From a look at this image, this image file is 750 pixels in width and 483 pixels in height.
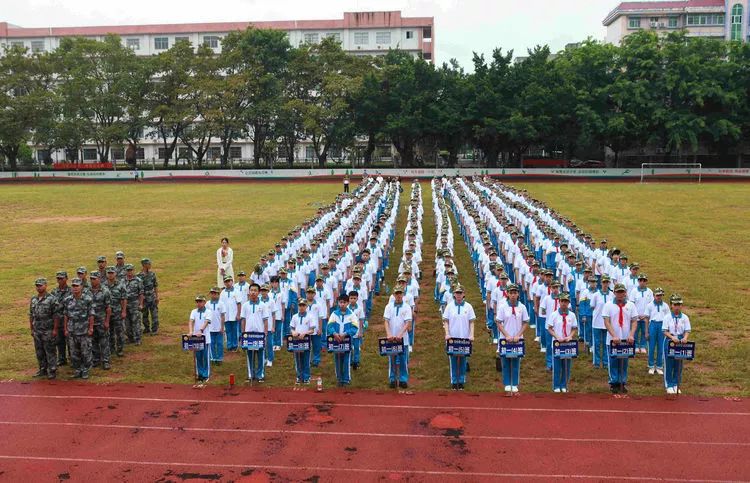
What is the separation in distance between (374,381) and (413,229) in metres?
6.55

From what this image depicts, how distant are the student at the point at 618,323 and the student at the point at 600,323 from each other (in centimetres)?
25

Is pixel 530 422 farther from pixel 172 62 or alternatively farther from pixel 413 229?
pixel 172 62

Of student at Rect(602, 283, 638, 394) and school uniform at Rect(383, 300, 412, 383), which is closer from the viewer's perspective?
student at Rect(602, 283, 638, 394)

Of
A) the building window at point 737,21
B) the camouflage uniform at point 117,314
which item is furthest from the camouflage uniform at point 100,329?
the building window at point 737,21

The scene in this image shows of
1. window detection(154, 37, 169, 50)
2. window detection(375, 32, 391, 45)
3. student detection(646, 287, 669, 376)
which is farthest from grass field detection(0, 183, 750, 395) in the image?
window detection(154, 37, 169, 50)

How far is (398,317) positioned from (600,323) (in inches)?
117

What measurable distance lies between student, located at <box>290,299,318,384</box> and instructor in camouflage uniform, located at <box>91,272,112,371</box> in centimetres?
290

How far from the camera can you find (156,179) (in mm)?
52250

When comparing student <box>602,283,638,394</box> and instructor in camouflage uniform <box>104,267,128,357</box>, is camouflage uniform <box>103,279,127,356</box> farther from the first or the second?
student <box>602,283,638,394</box>

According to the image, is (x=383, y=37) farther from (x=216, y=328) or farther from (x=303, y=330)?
(x=303, y=330)

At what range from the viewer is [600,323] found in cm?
998

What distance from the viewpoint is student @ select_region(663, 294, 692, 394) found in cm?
892

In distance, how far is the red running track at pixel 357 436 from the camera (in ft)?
23.0

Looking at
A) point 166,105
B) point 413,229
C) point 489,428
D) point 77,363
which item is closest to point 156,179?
point 166,105
